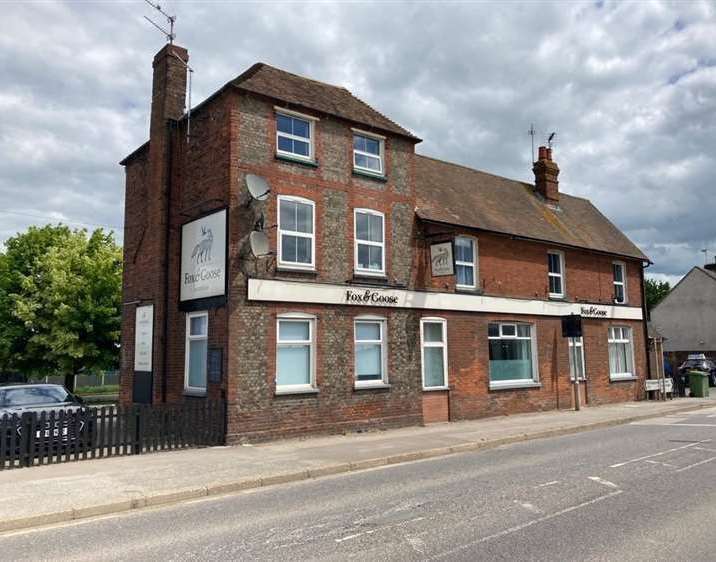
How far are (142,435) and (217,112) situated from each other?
8032 millimetres

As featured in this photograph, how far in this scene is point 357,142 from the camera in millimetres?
17266

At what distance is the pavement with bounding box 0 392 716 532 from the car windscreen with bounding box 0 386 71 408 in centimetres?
296

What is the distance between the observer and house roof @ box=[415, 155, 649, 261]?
65.3 ft

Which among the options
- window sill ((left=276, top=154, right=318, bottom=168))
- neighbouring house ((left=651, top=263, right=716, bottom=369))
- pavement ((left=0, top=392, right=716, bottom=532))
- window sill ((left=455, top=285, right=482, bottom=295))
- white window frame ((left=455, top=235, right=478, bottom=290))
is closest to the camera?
pavement ((left=0, top=392, right=716, bottom=532))

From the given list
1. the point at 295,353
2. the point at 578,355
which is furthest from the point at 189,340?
the point at 578,355

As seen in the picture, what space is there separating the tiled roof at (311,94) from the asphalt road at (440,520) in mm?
9707

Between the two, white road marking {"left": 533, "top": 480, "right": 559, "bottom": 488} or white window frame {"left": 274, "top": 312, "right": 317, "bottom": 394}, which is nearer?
white road marking {"left": 533, "top": 480, "right": 559, "bottom": 488}

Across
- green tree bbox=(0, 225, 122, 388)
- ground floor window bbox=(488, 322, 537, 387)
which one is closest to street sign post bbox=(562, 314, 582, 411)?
ground floor window bbox=(488, 322, 537, 387)

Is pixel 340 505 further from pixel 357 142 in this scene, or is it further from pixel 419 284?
pixel 357 142

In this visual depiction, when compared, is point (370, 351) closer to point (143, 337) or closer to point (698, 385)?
point (143, 337)

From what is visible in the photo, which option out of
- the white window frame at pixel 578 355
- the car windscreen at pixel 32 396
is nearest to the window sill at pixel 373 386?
the car windscreen at pixel 32 396

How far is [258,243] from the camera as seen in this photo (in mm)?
14047

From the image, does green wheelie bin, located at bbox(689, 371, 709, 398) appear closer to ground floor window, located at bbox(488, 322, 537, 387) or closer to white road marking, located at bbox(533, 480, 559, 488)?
ground floor window, located at bbox(488, 322, 537, 387)

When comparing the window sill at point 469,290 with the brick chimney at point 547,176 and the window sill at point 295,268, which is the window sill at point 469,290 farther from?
the brick chimney at point 547,176
